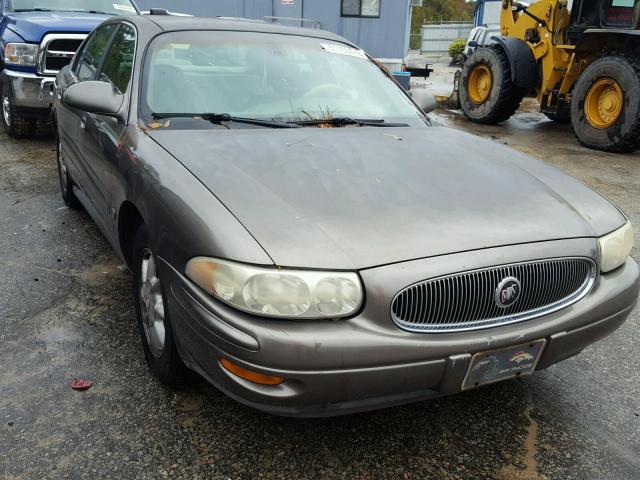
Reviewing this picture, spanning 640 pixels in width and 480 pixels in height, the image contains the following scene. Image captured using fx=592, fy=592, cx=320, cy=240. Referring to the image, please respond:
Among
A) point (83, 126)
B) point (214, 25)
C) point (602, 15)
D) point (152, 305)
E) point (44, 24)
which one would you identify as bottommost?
point (152, 305)

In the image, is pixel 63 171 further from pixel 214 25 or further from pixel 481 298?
pixel 481 298

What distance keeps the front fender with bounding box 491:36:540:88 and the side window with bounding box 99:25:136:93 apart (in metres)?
7.38

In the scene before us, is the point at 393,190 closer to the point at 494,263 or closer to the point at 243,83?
the point at 494,263

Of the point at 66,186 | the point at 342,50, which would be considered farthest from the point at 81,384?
the point at 66,186

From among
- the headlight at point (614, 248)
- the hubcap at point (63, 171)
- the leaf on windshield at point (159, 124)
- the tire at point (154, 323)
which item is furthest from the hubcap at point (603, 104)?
the tire at point (154, 323)

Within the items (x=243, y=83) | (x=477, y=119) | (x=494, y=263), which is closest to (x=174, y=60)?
(x=243, y=83)

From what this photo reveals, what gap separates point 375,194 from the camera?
2.25 metres

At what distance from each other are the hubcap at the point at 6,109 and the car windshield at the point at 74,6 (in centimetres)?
118

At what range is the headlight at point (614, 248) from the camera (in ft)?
7.57

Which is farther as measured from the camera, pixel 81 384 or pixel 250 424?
pixel 81 384

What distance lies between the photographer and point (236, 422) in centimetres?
235

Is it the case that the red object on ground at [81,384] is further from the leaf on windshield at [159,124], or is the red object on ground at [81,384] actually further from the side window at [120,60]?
the side window at [120,60]

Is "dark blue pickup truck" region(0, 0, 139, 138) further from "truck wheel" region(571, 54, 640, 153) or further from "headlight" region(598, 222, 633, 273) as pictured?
"truck wheel" region(571, 54, 640, 153)

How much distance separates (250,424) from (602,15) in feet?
27.4
